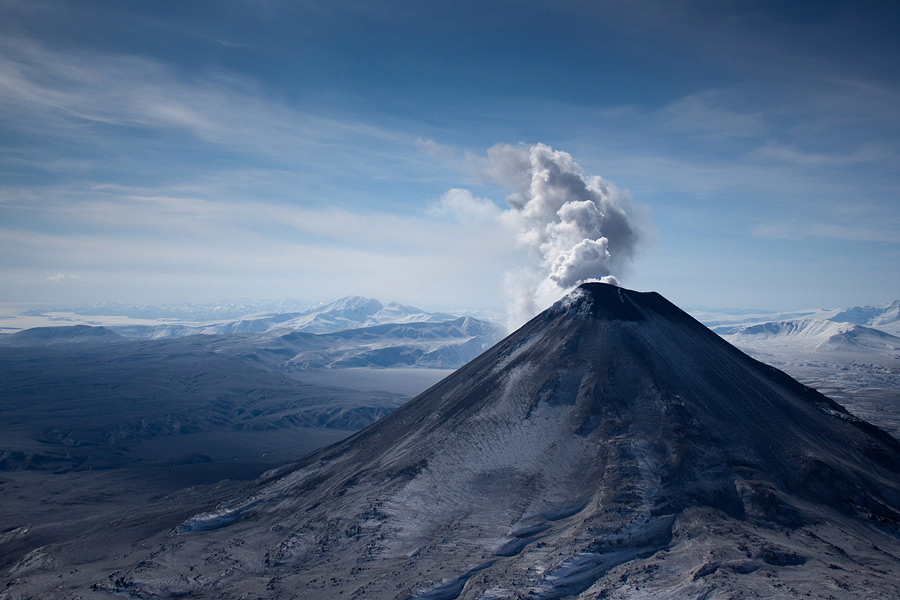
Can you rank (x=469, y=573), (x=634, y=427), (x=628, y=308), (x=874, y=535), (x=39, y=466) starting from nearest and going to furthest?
(x=469, y=573), (x=874, y=535), (x=634, y=427), (x=628, y=308), (x=39, y=466)

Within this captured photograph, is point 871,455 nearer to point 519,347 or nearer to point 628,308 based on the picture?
point 628,308

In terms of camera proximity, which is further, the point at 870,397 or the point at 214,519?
the point at 870,397

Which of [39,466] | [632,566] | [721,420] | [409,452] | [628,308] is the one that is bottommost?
[39,466]

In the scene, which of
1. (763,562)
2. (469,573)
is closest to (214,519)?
(469,573)

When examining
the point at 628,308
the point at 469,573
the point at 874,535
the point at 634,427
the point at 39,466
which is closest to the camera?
the point at 469,573

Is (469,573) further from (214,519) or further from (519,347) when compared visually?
(519,347)

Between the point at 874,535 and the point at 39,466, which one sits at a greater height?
the point at 874,535
